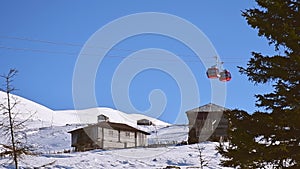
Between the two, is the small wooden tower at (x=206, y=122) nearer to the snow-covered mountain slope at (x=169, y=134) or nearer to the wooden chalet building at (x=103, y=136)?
the wooden chalet building at (x=103, y=136)

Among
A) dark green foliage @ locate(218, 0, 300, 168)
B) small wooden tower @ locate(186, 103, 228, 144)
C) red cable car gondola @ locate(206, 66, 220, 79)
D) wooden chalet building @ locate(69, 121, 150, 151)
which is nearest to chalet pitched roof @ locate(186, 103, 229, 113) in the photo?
small wooden tower @ locate(186, 103, 228, 144)

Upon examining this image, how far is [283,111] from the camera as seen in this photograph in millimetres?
11898

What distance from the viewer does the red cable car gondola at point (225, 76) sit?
29891 millimetres

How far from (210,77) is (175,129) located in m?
54.2

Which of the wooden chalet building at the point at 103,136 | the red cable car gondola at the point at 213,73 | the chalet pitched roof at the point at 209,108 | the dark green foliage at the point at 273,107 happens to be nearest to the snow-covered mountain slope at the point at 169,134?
the wooden chalet building at the point at 103,136

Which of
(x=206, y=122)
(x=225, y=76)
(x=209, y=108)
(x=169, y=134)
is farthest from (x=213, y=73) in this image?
(x=169, y=134)

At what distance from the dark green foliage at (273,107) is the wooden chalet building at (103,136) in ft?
134

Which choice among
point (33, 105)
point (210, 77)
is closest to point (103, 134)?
point (210, 77)

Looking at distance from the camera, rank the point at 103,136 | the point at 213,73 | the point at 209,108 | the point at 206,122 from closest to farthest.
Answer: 1. the point at 213,73
2. the point at 103,136
3. the point at 206,122
4. the point at 209,108

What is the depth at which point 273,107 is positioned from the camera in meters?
12.4

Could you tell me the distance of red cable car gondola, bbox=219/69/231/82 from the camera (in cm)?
2989

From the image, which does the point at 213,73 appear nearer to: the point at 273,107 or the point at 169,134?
the point at 273,107

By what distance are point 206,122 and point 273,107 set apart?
1735 inches

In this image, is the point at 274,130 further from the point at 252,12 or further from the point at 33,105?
the point at 33,105
